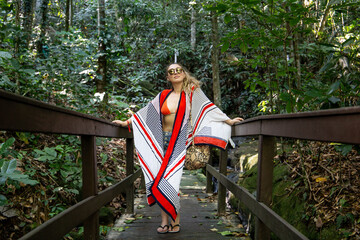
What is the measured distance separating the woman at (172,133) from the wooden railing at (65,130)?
0.47 m

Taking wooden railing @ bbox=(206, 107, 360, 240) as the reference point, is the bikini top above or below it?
above

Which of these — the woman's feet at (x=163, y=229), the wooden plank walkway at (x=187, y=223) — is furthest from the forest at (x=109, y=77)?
the woman's feet at (x=163, y=229)

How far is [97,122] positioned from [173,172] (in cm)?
112

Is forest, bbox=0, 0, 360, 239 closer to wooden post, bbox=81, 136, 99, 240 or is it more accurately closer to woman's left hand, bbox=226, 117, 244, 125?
wooden post, bbox=81, 136, 99, 240

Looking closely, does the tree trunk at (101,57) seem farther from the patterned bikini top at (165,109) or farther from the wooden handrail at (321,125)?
the wooden handrail at (321,125)

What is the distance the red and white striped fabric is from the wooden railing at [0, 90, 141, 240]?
43 cm

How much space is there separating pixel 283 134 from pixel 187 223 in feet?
6.93

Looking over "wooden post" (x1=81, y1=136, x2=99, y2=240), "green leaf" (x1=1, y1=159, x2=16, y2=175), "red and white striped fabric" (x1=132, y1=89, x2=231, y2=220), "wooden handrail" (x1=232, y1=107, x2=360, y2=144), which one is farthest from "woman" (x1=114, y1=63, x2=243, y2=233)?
"green leaf" (x1=1, y1=159, x2=16, y2=175)

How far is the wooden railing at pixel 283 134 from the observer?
3.50ft

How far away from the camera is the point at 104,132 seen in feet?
8.51

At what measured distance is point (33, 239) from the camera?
1.28m

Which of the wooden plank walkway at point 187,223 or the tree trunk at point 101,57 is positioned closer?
the wooden plank walkway at point 187,223

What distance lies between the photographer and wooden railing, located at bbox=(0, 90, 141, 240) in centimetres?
112

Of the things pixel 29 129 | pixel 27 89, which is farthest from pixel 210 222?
pixel 27 89
